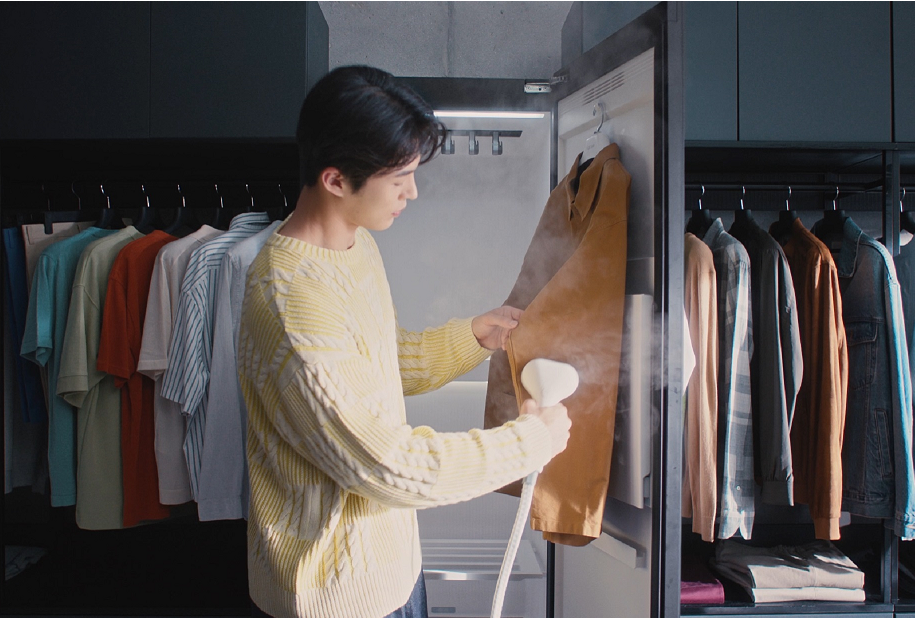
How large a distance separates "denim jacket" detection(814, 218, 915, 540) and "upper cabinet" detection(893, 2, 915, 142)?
0.30 m

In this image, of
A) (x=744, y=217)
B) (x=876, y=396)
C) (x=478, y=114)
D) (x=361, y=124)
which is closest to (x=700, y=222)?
(x=744, y=217)

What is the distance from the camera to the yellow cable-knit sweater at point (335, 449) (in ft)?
2.06

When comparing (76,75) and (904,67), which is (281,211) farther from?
(904,67)

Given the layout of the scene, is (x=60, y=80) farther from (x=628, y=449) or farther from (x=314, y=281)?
(x=628, y=449)

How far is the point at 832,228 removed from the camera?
1560mm

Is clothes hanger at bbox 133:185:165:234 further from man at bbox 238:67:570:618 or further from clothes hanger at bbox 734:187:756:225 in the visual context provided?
clothes hanger at bbox 734:187:756:225

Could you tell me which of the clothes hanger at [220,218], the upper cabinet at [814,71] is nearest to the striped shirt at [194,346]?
the clothes hanger at [220,218]

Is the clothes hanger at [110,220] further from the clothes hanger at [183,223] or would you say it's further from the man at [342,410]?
the man at [342,410]

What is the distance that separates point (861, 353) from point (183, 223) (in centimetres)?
181

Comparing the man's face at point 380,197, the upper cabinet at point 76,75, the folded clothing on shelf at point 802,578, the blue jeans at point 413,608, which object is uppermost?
the upper cabinet at point 76,75

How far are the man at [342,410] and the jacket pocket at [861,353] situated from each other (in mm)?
1075

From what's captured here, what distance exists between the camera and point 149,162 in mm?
1635

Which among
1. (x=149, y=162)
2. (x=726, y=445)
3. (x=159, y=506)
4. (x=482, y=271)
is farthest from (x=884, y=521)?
(x=149, y=162)

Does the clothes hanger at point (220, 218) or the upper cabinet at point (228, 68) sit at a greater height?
the upper cabinet at point (228, 68)
